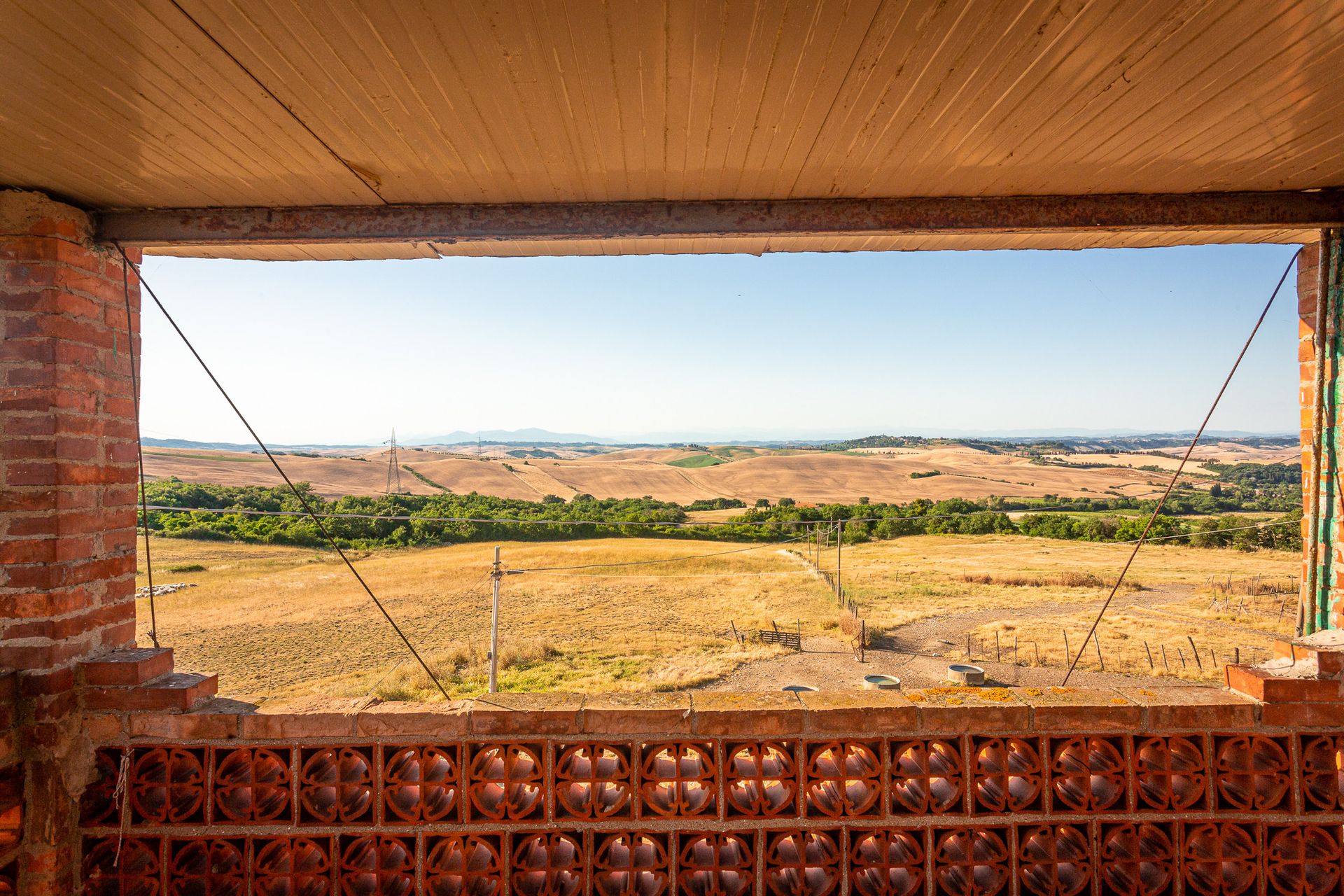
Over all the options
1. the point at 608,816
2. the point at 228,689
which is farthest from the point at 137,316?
the point at 228,689

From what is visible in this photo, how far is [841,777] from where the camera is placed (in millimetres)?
1949

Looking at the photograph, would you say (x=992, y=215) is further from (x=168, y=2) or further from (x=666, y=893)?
(x=666, y=893)

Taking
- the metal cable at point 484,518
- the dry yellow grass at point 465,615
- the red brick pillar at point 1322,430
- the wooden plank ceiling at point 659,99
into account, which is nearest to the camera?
the wooden plank ceiling at point 659,99

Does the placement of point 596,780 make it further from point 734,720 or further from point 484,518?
point 484,518

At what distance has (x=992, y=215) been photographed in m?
2.06

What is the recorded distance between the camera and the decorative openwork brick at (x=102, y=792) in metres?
1.98

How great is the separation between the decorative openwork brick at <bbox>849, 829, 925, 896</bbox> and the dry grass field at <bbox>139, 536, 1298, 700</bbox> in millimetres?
11990

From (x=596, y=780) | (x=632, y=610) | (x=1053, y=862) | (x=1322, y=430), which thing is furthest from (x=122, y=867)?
(x=632, y=610)

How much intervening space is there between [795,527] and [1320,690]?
33058mm

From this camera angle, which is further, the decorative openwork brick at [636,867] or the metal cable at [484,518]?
the metal cable at [484,518]

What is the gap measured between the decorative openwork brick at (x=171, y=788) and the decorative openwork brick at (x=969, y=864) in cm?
247

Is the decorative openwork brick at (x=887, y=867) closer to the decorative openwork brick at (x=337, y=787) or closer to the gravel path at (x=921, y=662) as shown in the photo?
the decorative openwork brick at (x=337, y=787)

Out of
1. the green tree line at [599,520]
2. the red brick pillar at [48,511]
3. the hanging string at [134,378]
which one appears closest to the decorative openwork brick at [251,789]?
the red brick pillar at [48,511]

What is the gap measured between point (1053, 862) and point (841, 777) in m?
0.74
